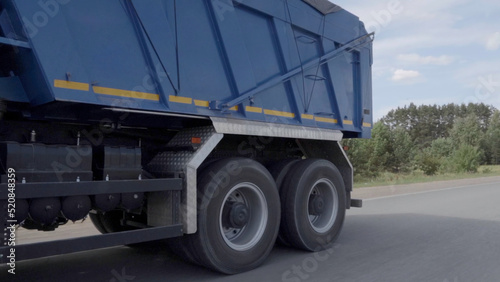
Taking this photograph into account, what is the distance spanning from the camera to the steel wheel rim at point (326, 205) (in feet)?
20.6

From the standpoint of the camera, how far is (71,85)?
11.7 feet

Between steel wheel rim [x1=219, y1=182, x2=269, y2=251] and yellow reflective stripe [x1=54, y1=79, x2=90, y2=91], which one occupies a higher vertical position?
yellow reflective stripe [x1=54, y1=79, x2=90, y2=91]

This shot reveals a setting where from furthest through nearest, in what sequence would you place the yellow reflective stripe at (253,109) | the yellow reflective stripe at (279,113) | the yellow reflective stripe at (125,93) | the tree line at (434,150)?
1. the tree line at (434,150)
2. the yellow reflective stripe at (279,113)
3. the yellow reflective stripe at (253,109)
4. the yellow reflective stripe at (125,93)

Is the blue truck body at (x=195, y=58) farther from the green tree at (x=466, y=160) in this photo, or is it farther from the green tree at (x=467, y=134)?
the green tree at (x=467, y=134)

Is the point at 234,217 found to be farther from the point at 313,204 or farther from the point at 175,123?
the point at 313,204

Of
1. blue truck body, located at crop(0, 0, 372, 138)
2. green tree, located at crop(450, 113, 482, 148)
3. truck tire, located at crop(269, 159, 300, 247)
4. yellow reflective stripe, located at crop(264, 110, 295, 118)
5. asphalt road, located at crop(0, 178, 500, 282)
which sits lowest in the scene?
asphalt road, located at crop(0, 178, 500, 282)

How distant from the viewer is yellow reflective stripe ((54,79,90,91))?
3.47 meters

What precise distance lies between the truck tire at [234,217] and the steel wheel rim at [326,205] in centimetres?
119

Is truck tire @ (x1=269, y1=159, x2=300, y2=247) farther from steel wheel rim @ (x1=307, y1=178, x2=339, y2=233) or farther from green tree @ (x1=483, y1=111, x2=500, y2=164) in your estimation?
green tree @ (x1=483, y1=111, x2=500, y2=164)

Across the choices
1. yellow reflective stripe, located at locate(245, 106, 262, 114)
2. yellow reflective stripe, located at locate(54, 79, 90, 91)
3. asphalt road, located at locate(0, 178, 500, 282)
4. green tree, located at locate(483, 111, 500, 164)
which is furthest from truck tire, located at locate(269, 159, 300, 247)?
green tree, located at locate(483, 111, 500, 164)

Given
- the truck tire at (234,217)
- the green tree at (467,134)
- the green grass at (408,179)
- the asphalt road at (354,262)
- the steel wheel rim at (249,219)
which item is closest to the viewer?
the truck tire at (234,217)

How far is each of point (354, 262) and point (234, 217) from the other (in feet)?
5.51

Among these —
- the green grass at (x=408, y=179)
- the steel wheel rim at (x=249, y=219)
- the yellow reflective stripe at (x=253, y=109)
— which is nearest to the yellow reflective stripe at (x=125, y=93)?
the yellow reflective stripe at (x=253, y=109)

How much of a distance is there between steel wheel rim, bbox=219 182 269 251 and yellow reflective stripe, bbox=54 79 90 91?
2.00 metres
